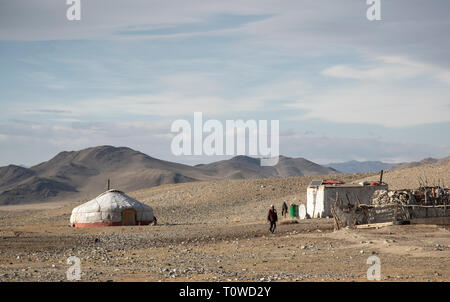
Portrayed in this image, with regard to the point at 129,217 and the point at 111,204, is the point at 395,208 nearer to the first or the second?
the point at 129,217

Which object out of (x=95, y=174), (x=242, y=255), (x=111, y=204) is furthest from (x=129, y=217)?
(x=95, y=174)

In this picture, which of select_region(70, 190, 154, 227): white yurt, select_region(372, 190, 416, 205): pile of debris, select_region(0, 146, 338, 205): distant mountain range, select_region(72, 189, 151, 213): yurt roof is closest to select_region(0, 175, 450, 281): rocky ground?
select_region(372, 190, 416, 205): pile of debris

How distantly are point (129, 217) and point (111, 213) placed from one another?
115 cm

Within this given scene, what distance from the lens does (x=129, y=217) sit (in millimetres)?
41344

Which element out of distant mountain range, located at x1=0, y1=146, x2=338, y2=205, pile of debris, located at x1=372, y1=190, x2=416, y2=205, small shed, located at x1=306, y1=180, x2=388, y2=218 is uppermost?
pile of debris, located at x1=372, y1=190, x2=416, y2=205

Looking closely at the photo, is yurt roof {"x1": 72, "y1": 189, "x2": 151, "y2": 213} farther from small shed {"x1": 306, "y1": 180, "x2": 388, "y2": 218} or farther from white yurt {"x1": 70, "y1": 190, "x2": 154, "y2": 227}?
small shed {"x1": 306, "y1": 180, "x2": 388, "y2": 218}

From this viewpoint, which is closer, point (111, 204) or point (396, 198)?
point (396, 198)

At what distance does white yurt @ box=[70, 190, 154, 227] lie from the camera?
40812 millimetres

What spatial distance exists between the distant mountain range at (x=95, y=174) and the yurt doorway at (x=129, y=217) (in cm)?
8373

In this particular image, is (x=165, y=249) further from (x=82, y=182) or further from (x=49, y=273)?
(x=82, y=182)

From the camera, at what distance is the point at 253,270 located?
16688 millimetres
